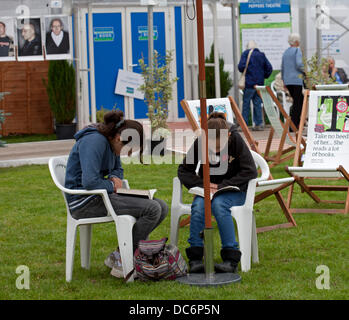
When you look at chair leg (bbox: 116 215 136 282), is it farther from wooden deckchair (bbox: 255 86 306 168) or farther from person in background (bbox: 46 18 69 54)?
person in background (bbox: 46 18 69 54)

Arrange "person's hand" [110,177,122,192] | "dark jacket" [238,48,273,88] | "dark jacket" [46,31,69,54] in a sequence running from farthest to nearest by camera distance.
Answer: "dark jacket" [238,48,273,88], "dark jacket" [46,31,69,54], "person's hand" [110,177,122,192]

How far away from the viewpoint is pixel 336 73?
1448cm

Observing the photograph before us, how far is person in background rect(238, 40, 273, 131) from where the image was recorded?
533 inches

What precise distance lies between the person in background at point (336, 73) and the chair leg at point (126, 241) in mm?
8799

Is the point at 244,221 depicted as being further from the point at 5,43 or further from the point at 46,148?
the point at 5,43

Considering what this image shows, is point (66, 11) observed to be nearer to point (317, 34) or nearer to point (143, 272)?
point (317, 34)

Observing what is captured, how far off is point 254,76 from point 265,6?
2.03m

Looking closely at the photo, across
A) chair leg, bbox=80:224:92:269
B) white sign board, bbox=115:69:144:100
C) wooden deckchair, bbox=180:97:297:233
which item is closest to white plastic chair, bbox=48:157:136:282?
chair leg, bbox=80:224:92:269

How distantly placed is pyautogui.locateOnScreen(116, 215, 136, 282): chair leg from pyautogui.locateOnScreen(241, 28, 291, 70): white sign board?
1061 cm

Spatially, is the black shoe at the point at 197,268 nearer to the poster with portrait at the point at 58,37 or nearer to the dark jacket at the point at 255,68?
the poster with portrait at the point at 58,37

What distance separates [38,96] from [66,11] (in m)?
3.13

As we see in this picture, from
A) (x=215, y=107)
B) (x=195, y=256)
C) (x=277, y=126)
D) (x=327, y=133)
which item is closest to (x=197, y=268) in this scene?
(x=195, y=256)

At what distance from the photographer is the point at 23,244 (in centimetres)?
592
